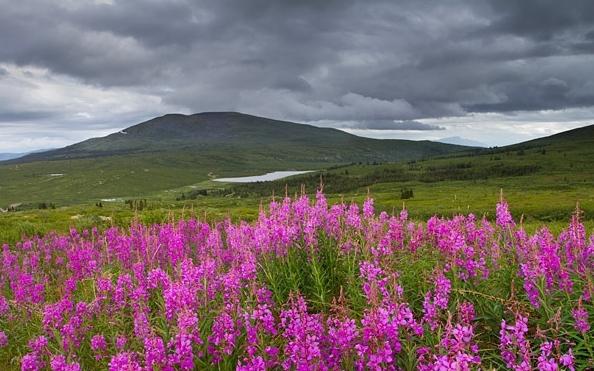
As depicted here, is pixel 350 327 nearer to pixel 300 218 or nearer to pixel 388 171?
pixel 300 218

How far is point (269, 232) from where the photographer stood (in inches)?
376

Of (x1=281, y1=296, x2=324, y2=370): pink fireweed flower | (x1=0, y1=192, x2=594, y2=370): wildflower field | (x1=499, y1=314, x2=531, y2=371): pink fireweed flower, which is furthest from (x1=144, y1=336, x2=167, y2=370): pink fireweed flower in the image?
(x1=499, y1=314, x2=531, y2=371): pink fireweed flower

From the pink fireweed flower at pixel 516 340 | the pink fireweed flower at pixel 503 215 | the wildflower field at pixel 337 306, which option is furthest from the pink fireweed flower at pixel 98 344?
the pink fireweed flower at pixel 503 215

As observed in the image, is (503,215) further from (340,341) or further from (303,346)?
(303,346)

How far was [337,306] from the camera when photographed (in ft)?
16.6

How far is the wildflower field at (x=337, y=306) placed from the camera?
5148 mm

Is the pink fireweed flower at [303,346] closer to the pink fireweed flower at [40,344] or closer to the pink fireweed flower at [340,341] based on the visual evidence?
the pink fireweed flower at [340,341]

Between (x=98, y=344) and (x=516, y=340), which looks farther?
(x=98, y=344)

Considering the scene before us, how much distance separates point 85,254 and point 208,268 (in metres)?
6.97

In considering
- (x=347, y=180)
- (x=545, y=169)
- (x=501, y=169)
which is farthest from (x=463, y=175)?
(x=347, y=180)

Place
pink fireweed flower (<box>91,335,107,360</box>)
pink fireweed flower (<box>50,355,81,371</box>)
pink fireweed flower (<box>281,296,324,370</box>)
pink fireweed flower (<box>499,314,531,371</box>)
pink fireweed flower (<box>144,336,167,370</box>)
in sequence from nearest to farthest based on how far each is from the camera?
1. pink fireweed flower (<box>499,314,531,371</box>)
2. pink fireweed flower (<box>281,296,324,370</box>)
3. pink fireweed flower (<box>144,336,167,370</box>)
4. pink fireweed flower (<box>50,355,81,371</box>)
5. pink fireweed flower (<box>91,335,107,360</box>)

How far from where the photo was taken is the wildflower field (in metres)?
5.15


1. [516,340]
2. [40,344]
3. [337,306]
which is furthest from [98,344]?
[516,340]

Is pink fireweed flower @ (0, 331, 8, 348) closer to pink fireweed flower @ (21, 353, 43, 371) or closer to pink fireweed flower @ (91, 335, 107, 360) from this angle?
pink fireweed flower @ (21, 353, 43, 371)
